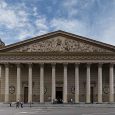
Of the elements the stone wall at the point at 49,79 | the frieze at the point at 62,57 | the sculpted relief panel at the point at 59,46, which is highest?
the sculpted relief panel at the point at 59,46

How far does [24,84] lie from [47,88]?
336cm

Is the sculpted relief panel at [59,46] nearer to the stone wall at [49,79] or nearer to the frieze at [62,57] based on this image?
the frieze at [62,57]

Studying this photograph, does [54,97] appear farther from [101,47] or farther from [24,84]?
[101,47]

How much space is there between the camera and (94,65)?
56.2m

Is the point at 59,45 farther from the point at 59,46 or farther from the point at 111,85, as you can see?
the point at 111,85

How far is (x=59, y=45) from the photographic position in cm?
5397

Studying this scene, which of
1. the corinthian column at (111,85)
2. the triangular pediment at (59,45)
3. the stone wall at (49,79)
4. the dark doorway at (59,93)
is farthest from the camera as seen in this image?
the dark doorway at (59,93)

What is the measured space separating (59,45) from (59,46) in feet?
0.46

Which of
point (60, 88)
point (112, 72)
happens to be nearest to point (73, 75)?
point (60, 88)

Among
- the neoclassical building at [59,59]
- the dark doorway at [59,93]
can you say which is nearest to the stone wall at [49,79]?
the dark doorway at [59,93]

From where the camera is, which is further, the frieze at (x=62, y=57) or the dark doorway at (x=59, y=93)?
the dark doorway at (x=59, y=93)

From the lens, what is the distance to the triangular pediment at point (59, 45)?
53781mm

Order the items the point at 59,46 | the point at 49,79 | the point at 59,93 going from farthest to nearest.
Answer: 1. the point at 59,93
2. the point at 49,79
3. the point at 59,46

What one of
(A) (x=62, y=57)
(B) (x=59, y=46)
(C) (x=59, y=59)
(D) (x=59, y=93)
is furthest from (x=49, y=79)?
(B) (x=59, y=46)
